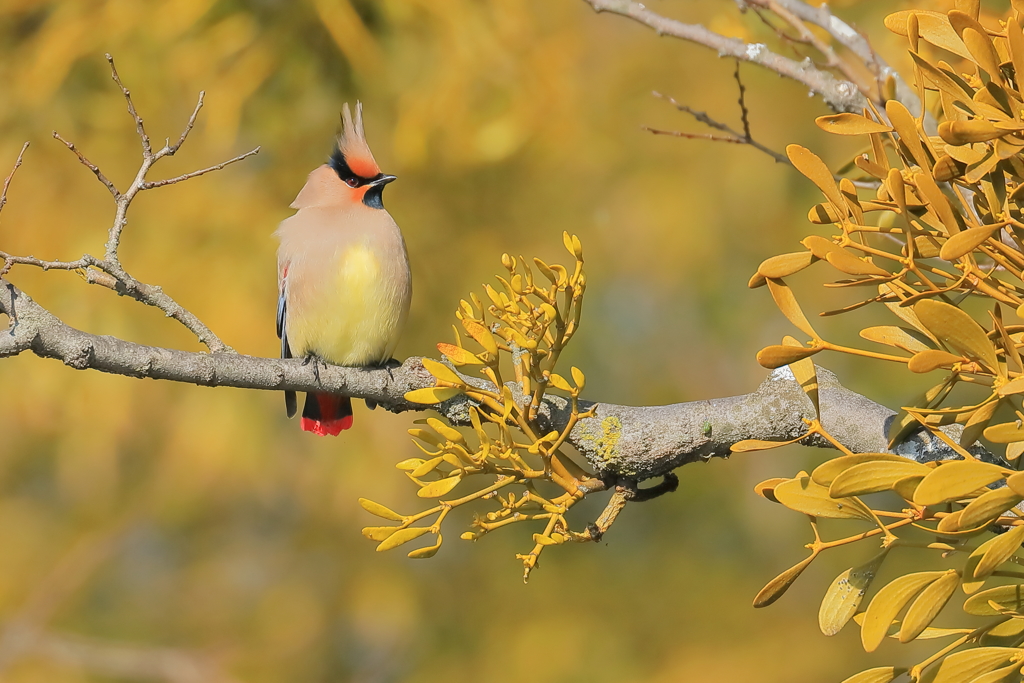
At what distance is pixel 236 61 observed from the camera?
4.08 meters

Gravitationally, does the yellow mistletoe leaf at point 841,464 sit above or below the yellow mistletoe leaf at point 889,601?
above

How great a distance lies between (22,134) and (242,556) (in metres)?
2.11

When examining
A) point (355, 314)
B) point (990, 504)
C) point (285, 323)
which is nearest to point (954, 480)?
point (990, 504)

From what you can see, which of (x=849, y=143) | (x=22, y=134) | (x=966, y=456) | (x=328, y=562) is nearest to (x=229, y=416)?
(x=328, y=562)

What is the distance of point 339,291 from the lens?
2682 mm

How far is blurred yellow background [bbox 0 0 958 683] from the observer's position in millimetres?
3994

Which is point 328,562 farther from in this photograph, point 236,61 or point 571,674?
point 236,61

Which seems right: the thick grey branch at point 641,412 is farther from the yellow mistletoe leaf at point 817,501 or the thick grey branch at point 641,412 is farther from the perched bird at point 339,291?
the perched bird at point 339,291

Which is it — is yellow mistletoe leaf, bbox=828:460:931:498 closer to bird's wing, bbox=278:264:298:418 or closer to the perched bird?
the perched bird

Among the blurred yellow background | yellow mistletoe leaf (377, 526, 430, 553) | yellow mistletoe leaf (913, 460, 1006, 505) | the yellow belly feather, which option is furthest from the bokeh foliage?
the blurred yellow background

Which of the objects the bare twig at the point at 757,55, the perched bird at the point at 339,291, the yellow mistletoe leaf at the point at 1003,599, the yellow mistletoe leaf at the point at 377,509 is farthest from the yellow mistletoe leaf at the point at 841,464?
the perched bird at the point at 339,291

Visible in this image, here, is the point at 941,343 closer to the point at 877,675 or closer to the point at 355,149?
the point at 877,675

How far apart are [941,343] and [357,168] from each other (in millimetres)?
2140

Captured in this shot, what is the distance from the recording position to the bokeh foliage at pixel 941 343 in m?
0.99
